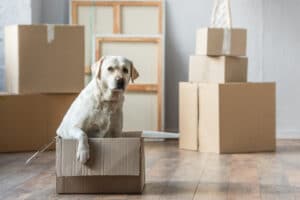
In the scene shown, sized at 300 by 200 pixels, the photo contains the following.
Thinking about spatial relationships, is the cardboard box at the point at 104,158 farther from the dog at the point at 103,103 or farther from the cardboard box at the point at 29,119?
the cardboard box at the point at 29,119

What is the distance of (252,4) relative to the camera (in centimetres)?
542

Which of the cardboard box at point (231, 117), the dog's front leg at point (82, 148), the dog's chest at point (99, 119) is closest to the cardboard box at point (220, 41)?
the cardboard box at point (231, 117)

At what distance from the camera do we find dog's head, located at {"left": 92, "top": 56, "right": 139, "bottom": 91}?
10.5 feet

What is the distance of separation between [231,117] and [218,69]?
35 centimetres

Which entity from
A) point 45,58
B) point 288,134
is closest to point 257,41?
point 288,134

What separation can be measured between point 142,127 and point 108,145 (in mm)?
2256

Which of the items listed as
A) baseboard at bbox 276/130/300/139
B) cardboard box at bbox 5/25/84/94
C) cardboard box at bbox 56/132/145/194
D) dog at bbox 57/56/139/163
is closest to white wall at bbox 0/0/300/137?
baseboard at bbox 276/130/300/139

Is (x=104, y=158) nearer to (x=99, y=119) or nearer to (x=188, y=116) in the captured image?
(x=99, y=119)

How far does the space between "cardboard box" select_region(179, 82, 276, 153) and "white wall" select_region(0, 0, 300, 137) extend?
72cm

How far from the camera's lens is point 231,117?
4.64 m

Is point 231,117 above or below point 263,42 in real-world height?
below

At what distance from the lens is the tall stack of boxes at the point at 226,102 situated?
462 centimetres

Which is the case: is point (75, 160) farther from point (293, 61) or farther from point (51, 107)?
point (293, 61)

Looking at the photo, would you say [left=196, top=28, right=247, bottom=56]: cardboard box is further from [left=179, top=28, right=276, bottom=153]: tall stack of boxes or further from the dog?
the dog
